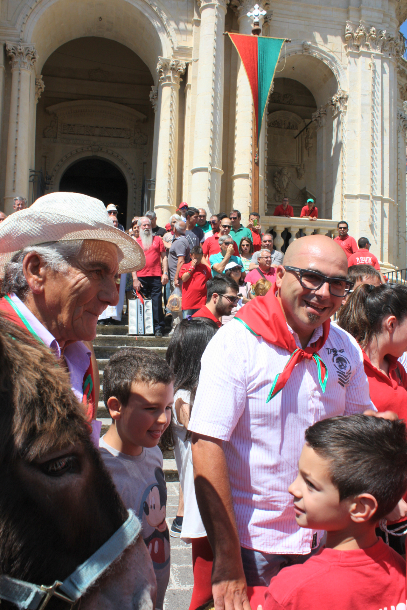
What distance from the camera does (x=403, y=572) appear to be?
5.78ft

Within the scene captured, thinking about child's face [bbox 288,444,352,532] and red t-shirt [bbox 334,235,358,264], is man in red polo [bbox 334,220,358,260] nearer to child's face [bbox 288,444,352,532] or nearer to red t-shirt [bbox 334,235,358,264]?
red t-shirt [bbox 334,235,358,264]

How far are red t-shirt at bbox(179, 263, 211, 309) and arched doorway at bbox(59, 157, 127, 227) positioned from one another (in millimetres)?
14063

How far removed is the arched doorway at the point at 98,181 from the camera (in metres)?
21.4

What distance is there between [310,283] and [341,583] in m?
1.06

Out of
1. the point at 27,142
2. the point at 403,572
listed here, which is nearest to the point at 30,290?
Answer: the point at 403,572

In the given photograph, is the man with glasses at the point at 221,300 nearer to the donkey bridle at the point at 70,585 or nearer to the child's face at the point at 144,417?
the child's face at the point at 144,417

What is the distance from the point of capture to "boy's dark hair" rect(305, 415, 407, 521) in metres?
1.72

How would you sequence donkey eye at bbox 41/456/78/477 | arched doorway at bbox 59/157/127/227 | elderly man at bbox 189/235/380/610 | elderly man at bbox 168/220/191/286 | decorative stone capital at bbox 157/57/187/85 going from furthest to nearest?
arched doorway at bbox 59/157/127/227 → decorative stone capital at bbox 157/57/187/85 → elderly man at bbox 168/220/191/286 → elderly man at bbox 189/235/380/610 → donkey eye at bbox 41/456/78/477

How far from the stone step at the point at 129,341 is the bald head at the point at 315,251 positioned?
600 cm

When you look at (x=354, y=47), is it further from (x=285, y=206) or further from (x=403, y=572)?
(x=403, y=572)

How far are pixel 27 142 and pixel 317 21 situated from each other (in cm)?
971

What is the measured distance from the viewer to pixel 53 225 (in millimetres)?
1815

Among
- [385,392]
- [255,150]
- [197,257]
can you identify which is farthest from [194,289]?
[255,150]

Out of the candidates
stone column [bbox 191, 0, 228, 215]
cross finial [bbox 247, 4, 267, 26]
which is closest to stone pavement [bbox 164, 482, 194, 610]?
stone column [bbox 191, 0, 228, 215]
